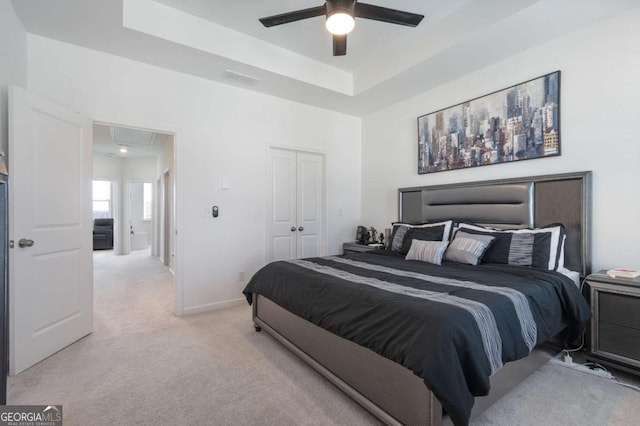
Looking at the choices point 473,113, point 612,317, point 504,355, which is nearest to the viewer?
A: point 504,355

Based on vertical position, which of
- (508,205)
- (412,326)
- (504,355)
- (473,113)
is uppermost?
(473,113)

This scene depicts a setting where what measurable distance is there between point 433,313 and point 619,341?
175cm

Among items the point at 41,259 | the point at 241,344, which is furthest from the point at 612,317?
the point at 41,259

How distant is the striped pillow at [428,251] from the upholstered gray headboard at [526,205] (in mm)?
734

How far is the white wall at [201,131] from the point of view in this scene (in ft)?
9.82

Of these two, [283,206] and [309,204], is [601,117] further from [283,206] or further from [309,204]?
[283,206]

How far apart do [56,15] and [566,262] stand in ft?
16.1

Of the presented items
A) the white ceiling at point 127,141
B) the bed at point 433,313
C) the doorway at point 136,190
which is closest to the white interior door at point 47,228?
the bed at point 433,313

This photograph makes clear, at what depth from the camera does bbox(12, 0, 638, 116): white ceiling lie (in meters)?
2.56

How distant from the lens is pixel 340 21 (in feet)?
7.20

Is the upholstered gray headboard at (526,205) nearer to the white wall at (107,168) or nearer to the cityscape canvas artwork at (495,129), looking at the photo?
the cityscape canvas artwork at (495,129)

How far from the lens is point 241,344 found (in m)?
2.75

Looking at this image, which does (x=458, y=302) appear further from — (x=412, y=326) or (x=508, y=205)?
(x=508, y=205)

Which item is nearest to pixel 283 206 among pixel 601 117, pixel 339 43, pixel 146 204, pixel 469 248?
pixel 339 43
